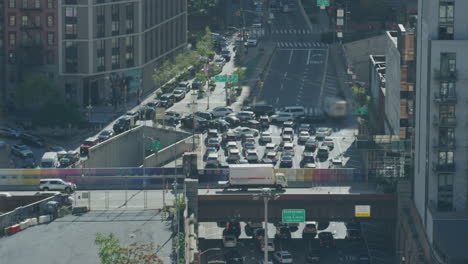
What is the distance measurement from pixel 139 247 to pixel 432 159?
31.5 meters

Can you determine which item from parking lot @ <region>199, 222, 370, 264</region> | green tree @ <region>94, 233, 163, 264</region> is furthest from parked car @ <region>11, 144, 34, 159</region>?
green tree @ <region>94, 233, 163, 264</region>

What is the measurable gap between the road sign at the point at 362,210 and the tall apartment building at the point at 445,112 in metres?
14.2

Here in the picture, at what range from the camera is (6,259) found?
142m

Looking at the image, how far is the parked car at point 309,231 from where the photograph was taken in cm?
17162

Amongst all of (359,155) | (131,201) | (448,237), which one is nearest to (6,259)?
(131,201)

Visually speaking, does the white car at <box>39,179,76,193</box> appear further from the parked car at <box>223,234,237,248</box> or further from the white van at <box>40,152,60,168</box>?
the white van at <box>40,152,60,168</box>

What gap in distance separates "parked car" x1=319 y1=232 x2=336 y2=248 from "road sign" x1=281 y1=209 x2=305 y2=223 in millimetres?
5731

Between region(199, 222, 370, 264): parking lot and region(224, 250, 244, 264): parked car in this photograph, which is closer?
region(224, 250, 244, 264): parked car

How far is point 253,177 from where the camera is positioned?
557 ft

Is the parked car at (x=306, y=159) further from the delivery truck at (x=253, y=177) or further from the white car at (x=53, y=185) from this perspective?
the white car at (x=53, y=185)

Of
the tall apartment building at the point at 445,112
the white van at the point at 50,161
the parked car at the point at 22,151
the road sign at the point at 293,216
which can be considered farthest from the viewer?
the parked car at the point at 22,151

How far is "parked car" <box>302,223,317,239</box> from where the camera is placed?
563ft

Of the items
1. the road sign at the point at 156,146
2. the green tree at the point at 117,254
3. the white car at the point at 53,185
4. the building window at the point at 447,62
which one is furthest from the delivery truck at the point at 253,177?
the green tree at the point at 117,254

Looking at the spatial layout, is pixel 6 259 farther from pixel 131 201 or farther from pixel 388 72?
pixel 388 72
